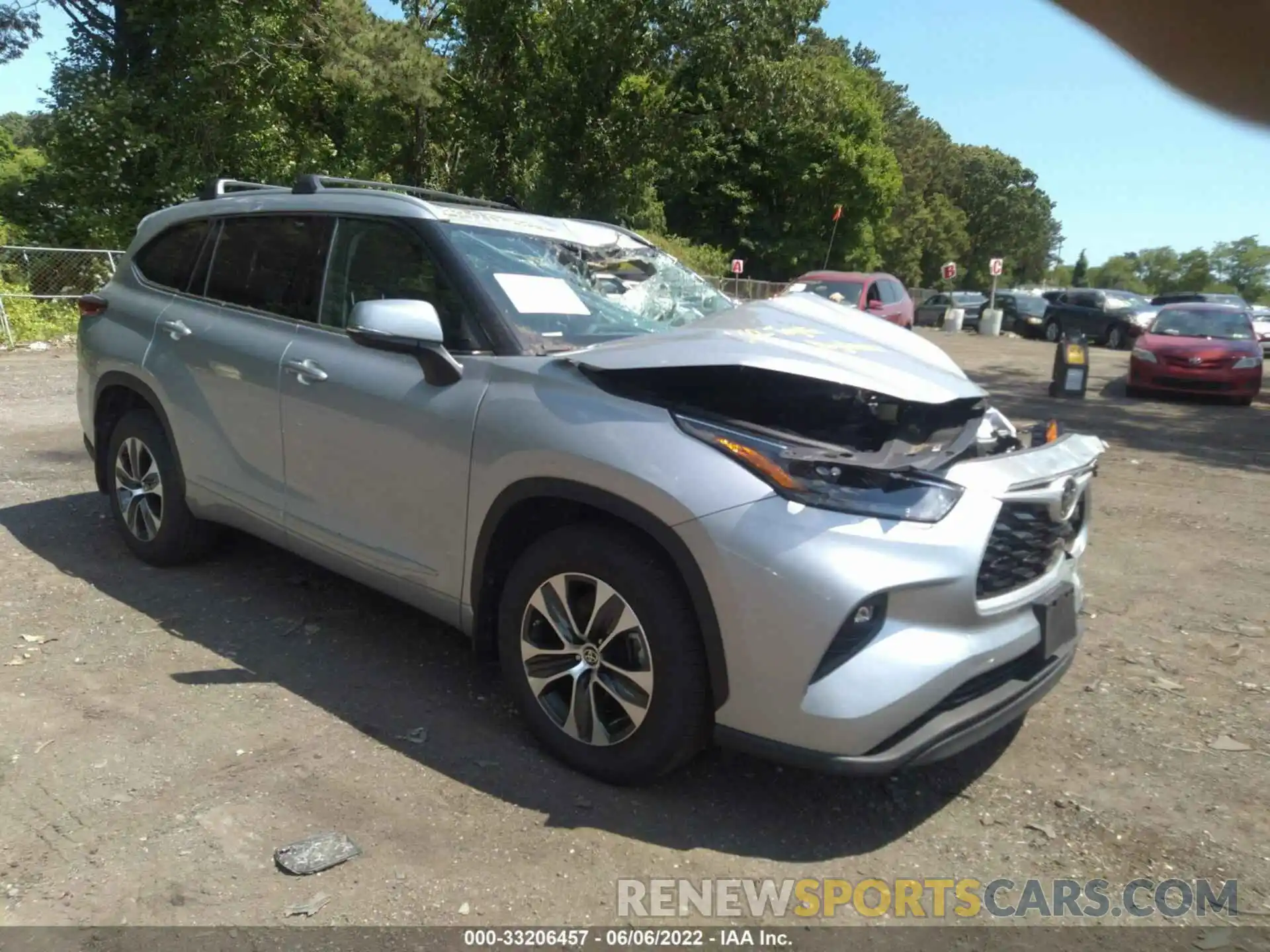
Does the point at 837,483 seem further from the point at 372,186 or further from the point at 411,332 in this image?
the point at 372,186

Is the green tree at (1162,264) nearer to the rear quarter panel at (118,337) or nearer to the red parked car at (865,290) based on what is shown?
the rear quarter panel at (118,337)

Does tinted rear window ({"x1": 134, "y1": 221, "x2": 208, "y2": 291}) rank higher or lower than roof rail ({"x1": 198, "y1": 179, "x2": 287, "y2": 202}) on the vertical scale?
lower

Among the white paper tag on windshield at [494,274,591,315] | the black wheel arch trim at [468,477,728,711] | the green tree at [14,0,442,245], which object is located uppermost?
the green tree at [14,0,442,245]


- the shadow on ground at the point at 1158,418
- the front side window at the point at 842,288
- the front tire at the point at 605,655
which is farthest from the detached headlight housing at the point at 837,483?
the front side window at the point at 842,288

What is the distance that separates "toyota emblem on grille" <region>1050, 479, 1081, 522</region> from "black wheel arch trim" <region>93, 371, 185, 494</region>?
380 cm

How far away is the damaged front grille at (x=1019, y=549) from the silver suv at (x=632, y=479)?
11 millimetres

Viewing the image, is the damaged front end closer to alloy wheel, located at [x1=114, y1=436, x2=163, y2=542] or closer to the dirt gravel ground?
the dirt gravel ground

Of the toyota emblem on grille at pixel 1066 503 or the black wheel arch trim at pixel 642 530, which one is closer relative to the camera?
the black wheel arch trim at pixel 642 530

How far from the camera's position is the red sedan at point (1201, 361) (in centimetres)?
1401

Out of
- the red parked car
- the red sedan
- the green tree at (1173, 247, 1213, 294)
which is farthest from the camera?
the red parked car

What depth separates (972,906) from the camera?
2660 mm

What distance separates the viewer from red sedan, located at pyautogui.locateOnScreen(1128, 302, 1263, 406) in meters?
14.0

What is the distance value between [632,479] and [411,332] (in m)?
0.99

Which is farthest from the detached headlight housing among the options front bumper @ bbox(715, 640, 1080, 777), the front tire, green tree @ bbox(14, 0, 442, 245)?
green tree @ bbox(14, 0, 442, 245)
